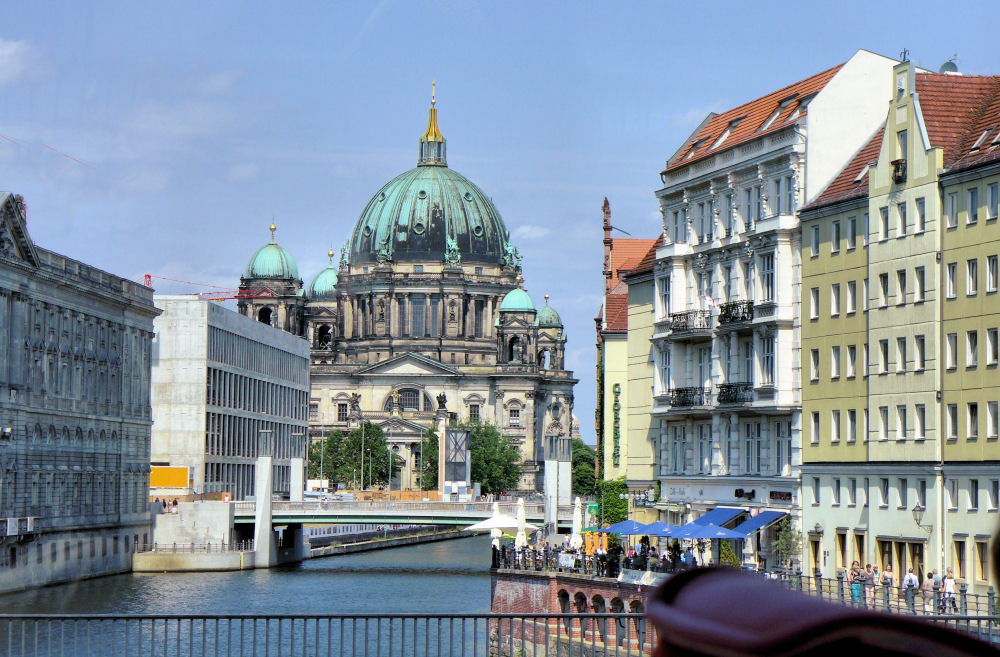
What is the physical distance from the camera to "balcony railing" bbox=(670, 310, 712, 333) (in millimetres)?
72750

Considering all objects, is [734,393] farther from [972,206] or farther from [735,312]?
[972,206]

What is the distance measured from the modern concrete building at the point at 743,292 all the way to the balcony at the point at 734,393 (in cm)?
7

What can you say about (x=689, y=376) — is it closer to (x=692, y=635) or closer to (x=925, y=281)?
(x=925, y=281)

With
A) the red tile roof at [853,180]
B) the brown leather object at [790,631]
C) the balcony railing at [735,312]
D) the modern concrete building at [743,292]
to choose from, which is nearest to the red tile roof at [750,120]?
the modern concrete building at [743,292]

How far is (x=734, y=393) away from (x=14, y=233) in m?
41.9

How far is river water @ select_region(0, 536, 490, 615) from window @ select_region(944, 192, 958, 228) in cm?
2856

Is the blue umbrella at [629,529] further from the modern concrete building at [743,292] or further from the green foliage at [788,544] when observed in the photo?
the green foliage at [788,544]

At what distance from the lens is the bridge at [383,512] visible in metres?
120

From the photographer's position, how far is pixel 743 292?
230 feet

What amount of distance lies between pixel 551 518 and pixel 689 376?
1659 inches

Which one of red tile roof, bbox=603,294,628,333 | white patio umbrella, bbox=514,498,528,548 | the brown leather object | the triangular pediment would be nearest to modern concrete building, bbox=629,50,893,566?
white patio umbrella, bbox=514,498,528,548

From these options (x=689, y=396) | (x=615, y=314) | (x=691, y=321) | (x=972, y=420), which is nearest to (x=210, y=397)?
(x=615, y=314)

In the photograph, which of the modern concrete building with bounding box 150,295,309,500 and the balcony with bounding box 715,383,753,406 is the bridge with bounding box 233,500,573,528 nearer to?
the modern concrete building with bounding box 150,295,309,500

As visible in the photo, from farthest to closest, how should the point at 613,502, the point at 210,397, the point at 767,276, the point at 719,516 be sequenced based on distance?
1. the point at 210,397
2. the point at 613,502
3. the point at 719,516
4. the point at 767,276
